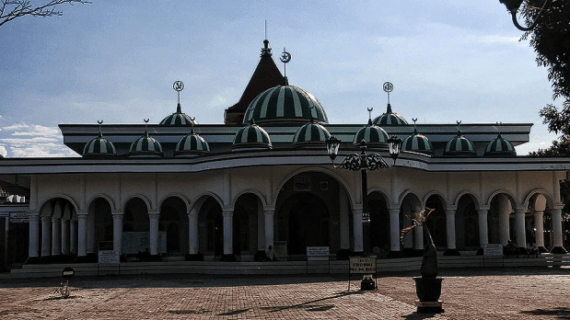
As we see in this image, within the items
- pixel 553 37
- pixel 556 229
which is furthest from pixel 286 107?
pixel 553 37

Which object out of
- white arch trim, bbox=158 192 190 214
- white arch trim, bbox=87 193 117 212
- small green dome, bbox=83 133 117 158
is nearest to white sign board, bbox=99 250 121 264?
white arch trim, bbox=87 193 117 212

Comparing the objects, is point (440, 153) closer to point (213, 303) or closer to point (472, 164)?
point (472, 164)

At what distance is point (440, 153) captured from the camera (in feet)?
152

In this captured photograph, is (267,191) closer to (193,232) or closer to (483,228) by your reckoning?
(193,232)

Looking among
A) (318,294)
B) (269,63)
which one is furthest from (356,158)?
(269,63)

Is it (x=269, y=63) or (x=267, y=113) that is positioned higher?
(x=269, y=63)

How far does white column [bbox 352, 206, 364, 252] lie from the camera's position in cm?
3369

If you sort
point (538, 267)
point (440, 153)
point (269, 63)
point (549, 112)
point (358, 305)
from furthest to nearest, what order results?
point (269, 63), point (440, 153), point (538, 267), point (549, 112), point (358, 305)

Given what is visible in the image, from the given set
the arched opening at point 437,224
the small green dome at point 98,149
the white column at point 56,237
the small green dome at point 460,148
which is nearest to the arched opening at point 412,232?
the arched opening at point 437,224

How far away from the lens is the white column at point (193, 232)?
117 feet

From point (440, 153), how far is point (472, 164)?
915 centimetres

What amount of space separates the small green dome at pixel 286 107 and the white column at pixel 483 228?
35.6ft

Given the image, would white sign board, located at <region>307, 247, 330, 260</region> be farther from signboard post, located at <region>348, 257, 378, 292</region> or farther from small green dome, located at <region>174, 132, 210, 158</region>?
small green dome, located at <region>174, 132, 210, 158</region>

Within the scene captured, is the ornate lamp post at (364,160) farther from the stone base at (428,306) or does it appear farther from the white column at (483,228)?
the white column at (483,228)
